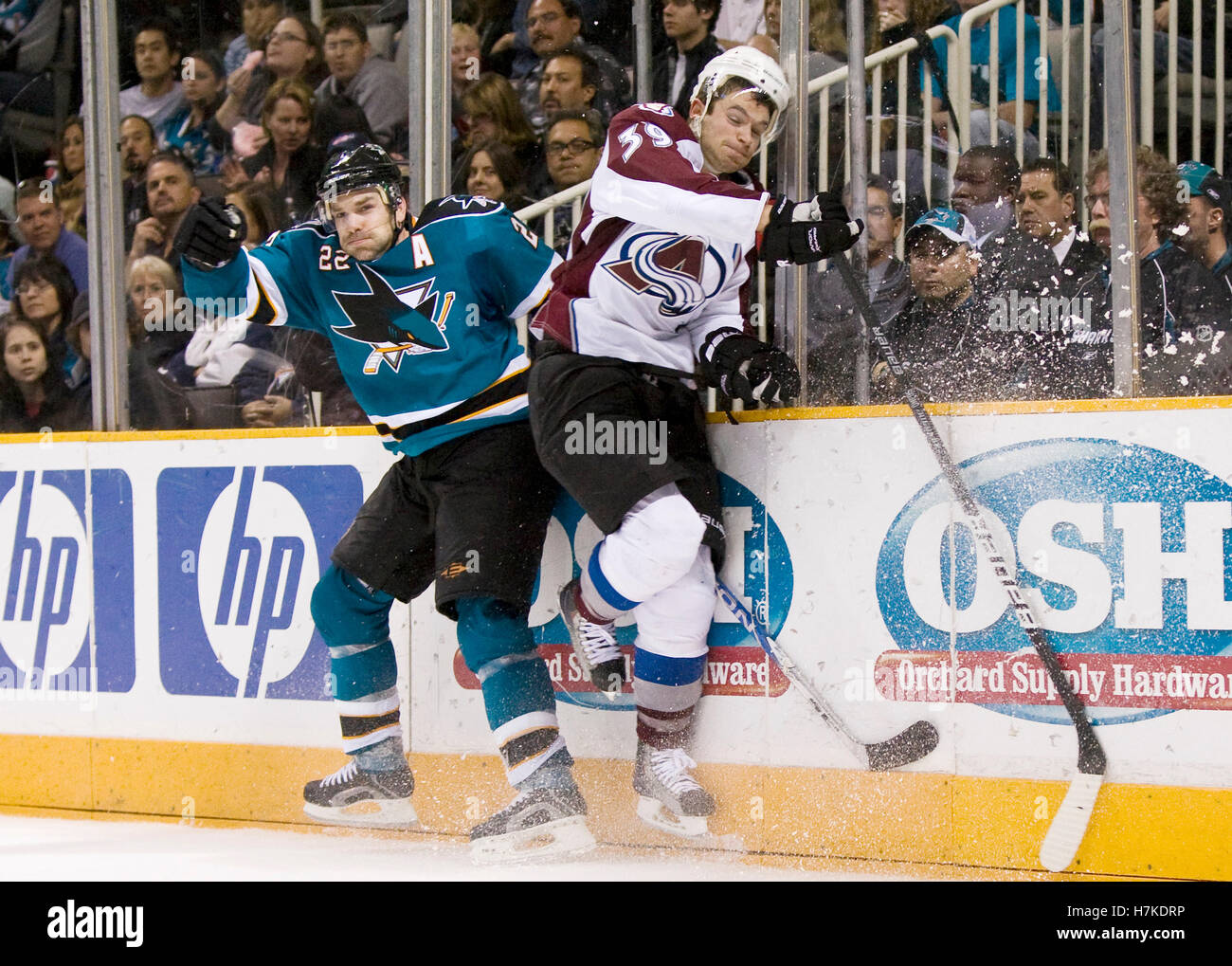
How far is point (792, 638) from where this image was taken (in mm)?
2971

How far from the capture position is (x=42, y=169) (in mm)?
4141

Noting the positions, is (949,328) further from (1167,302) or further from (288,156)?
(288,156)

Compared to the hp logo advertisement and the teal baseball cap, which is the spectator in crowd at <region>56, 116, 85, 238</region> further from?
the teal baseball cap

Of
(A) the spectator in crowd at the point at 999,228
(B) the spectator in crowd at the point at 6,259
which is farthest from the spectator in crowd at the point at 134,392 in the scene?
(A) the spectator in crowd at the point at 999,228

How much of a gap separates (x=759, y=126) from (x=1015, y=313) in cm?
64

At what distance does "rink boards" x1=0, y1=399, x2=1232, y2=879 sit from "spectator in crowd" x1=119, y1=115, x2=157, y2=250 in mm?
596

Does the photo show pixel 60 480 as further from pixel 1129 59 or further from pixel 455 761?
pixel 1129 59

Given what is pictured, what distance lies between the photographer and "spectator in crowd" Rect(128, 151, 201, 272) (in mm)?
3932

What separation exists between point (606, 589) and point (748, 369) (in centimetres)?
52

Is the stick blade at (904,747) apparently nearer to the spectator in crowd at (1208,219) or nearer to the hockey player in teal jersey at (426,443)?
the hockey player in teal jersey at (426,443)

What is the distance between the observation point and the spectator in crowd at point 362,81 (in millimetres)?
3629

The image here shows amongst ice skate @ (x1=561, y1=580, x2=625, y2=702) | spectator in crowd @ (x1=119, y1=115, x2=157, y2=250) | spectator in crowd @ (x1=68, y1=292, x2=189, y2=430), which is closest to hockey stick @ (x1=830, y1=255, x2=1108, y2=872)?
ice skate @ (x1=561, y1=580, x2=625, y2=702)
